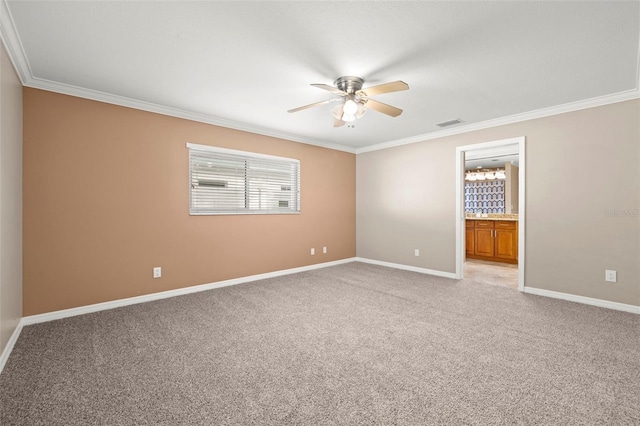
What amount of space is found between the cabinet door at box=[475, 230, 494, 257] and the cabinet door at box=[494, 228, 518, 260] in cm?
11

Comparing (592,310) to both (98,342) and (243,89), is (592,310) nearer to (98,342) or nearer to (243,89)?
(243,89)

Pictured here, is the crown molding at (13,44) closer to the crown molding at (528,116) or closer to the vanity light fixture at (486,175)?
the crown molding at (528,116)

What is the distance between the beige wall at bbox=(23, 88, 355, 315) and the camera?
2.99 metres

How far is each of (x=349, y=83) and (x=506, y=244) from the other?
509cm

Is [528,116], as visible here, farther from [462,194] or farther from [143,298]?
[143,298]

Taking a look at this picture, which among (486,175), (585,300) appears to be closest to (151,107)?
(585,300)

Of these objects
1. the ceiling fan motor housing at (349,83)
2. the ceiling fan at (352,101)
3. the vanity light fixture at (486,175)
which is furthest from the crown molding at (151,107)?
the vanity light fixture at (486,175)

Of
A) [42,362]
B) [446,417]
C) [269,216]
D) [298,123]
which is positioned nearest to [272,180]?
[269,216]

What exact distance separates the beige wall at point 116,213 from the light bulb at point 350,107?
2180mm

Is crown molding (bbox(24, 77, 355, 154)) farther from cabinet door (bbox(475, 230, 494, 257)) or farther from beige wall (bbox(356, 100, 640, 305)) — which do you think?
cabinet door (bbox(475, 230, 494, 257))

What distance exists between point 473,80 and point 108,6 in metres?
3.10

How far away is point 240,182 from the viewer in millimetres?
4547

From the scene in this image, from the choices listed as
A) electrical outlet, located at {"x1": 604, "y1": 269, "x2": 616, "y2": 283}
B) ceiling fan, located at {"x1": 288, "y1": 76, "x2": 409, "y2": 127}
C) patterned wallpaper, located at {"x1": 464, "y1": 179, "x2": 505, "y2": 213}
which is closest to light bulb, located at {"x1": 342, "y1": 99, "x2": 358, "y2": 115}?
ceiling fan, located at {"x1": 288, "y1": 76, "x2": 409, "y2": 127}

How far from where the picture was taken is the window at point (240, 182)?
4.12m
